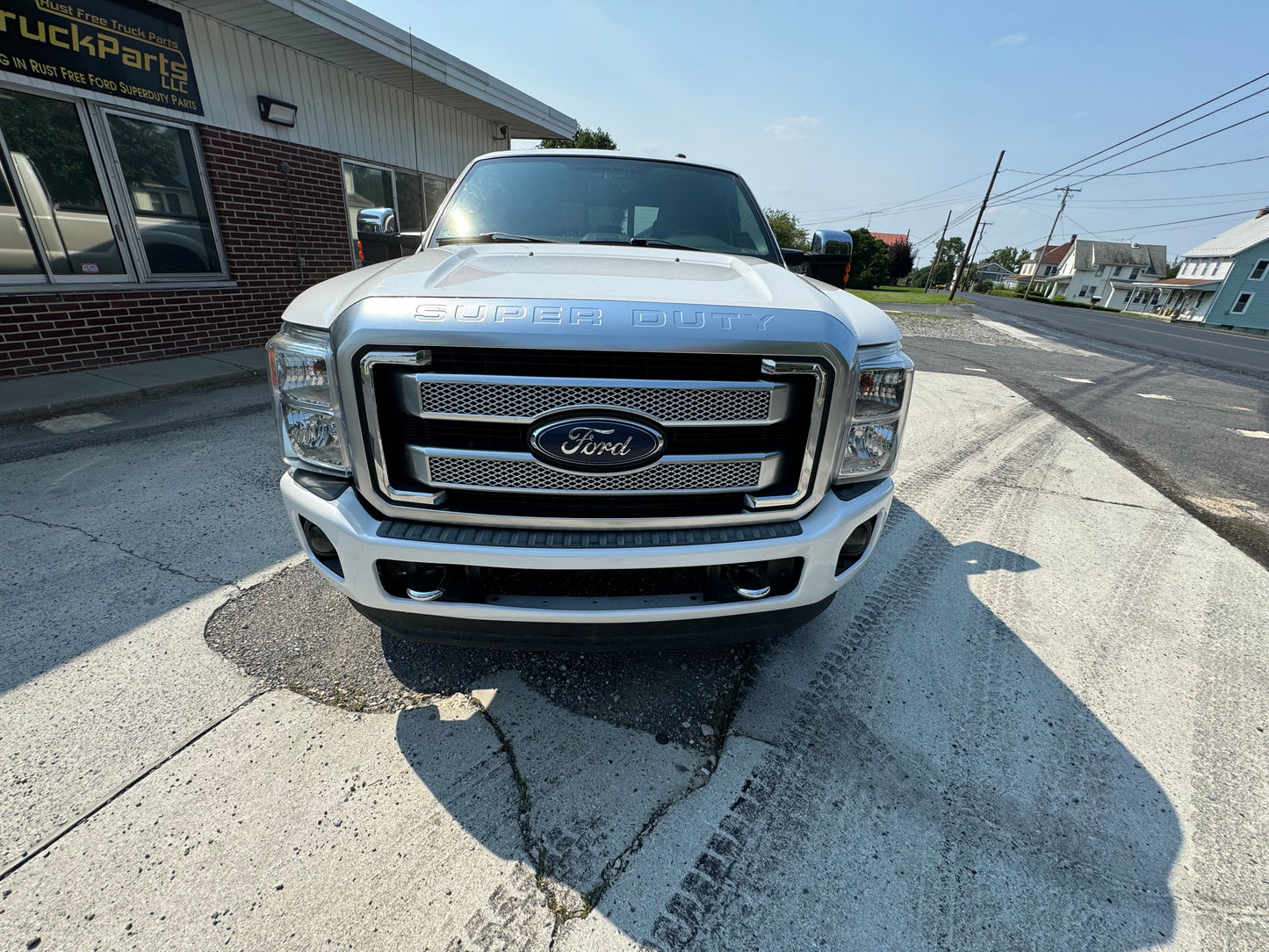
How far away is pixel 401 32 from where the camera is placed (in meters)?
7.12

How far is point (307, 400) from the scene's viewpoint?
5.66ft

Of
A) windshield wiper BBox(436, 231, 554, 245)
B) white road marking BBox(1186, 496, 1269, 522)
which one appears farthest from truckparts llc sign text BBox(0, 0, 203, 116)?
white road marking BBox(1186, 496, 1269, 522)

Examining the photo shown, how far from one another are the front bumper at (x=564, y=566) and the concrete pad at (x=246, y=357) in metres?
5.77

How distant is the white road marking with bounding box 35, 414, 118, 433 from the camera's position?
14.7 ft

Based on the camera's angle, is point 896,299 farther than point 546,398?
Yes

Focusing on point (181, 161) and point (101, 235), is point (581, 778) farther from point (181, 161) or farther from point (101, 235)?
point (181, 161)

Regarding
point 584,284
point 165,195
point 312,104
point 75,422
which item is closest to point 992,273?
point 312,104

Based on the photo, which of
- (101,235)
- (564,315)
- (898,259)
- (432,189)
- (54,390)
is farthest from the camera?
(898,259)

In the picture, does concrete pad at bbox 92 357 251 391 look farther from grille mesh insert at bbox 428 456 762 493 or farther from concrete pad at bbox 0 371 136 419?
grille mesh insert at bbox 428 456 762 493

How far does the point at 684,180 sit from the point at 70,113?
21.8ft

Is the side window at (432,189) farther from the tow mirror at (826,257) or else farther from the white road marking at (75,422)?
the tow mirror at (826,257)

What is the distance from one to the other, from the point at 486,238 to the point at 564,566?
1790mm

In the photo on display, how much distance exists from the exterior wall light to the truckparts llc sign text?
0.73m

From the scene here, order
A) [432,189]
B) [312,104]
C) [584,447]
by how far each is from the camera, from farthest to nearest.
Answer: [432,189] → [312,104] → [584,447]
